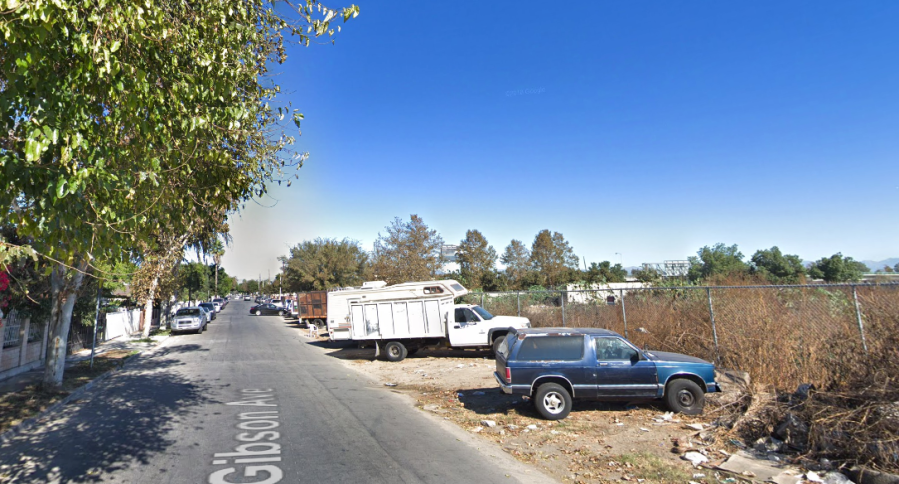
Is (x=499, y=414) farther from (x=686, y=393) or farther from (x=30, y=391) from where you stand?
(x=30, y=391)

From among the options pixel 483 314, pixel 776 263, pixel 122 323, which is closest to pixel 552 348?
pixel 483 314

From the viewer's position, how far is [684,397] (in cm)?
852

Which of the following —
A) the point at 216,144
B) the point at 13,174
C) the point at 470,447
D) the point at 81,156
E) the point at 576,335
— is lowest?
the point at 470,447

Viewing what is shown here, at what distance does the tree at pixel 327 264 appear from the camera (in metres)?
45.1

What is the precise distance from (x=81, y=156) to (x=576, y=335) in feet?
25.5

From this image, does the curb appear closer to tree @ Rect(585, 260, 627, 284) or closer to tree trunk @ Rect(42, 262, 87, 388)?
tree trunk @ Rect(42, 262, 87, 388)

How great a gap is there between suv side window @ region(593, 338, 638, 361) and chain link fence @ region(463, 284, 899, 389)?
2833mm

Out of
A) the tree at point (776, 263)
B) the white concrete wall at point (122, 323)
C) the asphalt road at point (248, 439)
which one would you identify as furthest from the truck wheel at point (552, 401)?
the tree at point (776, 263)

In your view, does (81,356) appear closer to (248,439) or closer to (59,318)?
(59,318)

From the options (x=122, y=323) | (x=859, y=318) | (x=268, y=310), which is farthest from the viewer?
(x=268, y=310)

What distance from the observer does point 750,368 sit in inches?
400

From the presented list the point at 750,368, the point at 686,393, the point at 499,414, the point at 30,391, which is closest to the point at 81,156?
the point at 499,414

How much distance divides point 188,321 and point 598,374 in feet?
92.4

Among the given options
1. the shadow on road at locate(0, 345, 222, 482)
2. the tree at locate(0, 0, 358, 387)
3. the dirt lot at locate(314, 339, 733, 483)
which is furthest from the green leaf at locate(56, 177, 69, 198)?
the dirt lot at locate(314, 339, 733, 483)
